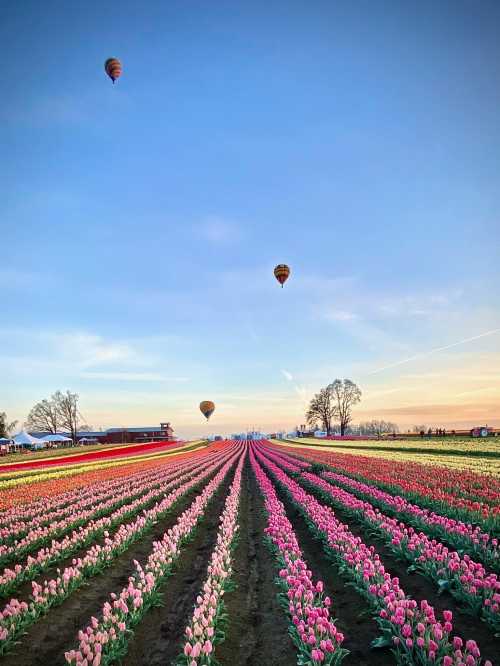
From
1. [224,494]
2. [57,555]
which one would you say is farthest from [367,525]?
[224,494]

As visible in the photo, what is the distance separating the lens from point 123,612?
542cm

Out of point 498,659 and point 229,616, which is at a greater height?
point 498,659

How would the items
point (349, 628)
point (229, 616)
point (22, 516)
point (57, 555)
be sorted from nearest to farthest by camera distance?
point (349, 628) → point (229, 616) → point (57, 555) → point (22, 516)

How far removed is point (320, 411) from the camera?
103 metres

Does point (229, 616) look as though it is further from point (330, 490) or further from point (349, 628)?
point (330, 490)

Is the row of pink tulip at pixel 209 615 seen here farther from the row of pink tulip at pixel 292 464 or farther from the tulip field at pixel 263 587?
the row of pink tulip at pixel 292 464

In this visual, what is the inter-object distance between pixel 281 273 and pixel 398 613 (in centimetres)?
3642

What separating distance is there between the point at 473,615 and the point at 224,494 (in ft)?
42.8

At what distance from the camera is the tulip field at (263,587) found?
15.6 feet

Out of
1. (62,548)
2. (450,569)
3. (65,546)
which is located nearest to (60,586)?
(62,548)

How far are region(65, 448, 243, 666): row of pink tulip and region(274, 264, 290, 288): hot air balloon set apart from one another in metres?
31.3

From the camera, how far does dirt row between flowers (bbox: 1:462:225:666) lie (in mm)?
5125

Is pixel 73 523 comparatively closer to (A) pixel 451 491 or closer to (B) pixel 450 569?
(B) pixel 450 569

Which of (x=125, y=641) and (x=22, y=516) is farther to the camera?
(x=22, y=516)
